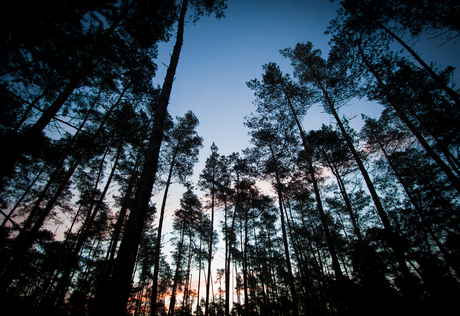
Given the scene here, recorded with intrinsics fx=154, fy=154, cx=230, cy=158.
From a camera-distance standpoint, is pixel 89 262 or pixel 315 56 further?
pixel 315 56

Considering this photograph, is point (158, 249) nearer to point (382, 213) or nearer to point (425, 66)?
point (382, 213)

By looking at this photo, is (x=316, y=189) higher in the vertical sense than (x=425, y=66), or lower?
lower

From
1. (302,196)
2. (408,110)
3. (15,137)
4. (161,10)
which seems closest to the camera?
(15,137)

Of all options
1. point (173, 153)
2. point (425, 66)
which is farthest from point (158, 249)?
point (425, 66)

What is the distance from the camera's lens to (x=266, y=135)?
524 inches

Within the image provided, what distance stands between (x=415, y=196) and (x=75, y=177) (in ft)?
94.1

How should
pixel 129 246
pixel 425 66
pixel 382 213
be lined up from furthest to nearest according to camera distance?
pixel 425 66 < pixel 382 213 < pixel 129 246

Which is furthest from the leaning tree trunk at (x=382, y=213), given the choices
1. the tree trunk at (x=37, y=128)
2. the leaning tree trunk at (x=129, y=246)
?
the tree trunk at (x=37, y=128)

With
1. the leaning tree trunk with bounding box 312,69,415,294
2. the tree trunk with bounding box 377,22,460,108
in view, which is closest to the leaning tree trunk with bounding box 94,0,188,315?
the leaning tree trunk with bounding box 312,69,415,294

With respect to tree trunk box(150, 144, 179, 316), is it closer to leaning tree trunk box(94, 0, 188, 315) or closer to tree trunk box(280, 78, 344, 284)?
leaning tree trunk box(94, 0, 188, 315)

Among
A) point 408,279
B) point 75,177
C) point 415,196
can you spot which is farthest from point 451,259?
point 75,177

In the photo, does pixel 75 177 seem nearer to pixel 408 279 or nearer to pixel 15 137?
pixel 15 137

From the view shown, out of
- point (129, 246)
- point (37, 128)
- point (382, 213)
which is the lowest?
point (129, 246)

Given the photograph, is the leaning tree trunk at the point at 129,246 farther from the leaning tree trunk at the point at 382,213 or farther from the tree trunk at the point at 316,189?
the leaning tree trunk at the point at 382,213
